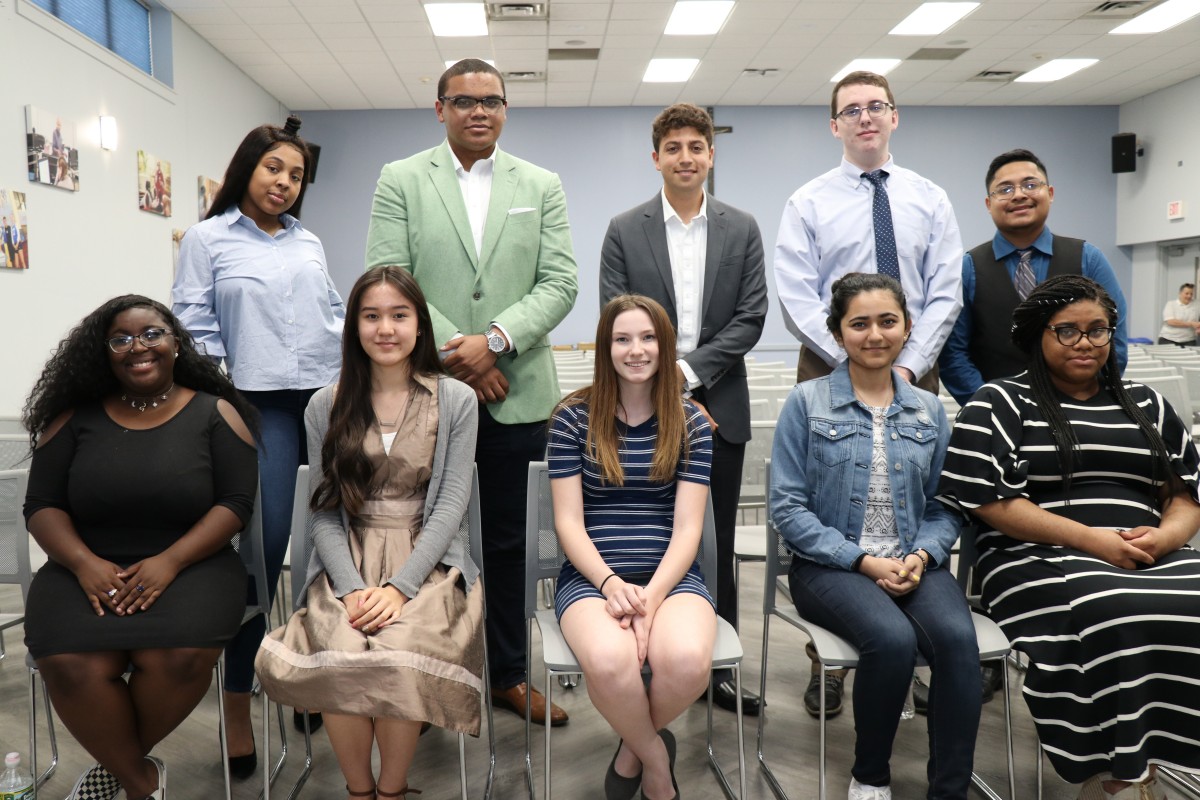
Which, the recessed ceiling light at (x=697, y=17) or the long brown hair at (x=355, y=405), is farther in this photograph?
the recessed ceiling light at (x=697, y=17)

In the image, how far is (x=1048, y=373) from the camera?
223cm

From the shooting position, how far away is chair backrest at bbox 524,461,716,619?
7.44 ft

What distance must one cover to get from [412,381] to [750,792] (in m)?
1.39

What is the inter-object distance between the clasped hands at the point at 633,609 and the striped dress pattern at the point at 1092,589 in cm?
83

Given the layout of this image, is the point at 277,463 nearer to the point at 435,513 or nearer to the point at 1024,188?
the point at 435,513

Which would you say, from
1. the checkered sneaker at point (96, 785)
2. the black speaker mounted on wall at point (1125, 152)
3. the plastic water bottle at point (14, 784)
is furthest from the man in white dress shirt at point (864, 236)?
the black speaker mounted on wall at point (1125, 152)

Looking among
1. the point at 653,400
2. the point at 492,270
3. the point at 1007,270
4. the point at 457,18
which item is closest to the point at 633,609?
the point at 653,400

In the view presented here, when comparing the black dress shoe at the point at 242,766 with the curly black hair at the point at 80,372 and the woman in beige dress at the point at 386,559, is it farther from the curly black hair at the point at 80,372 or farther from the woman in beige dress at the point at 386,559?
the curly black hair at the point at 80,372

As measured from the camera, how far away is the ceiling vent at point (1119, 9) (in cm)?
779

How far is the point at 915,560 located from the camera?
2102mm

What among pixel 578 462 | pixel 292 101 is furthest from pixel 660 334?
pixel 292 101

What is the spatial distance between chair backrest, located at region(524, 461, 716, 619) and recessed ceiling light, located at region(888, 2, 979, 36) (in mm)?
7179

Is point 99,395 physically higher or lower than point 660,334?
lower

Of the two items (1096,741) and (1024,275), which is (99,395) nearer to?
(1096,741)
